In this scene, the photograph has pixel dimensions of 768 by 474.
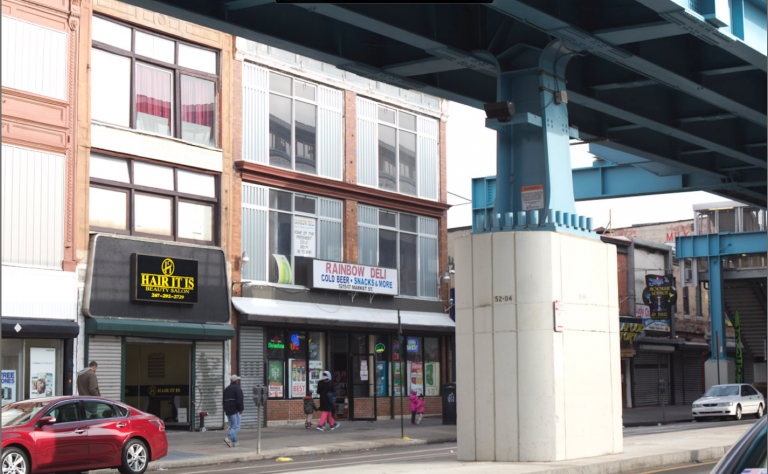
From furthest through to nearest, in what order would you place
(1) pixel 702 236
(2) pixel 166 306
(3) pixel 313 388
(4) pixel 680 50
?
(1) pixel 702 236
(3) pixel 313 388
(2) pixel 166 306
(4) pixel 680 50

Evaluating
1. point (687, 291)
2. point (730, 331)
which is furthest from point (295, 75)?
point (730, 331)

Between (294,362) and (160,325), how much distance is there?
5.97m

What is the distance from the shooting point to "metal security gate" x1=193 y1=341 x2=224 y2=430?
27219mm

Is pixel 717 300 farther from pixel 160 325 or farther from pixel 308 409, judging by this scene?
pixel 160 325

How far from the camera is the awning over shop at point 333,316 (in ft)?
94.3

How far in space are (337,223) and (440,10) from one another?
16650 millimetres

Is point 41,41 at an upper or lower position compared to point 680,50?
upper

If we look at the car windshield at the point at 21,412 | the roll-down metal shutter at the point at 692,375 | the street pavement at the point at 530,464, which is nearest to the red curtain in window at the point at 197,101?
the street pavement at the point at 530,464

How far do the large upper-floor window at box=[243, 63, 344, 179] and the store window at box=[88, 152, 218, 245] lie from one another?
7.55 feet

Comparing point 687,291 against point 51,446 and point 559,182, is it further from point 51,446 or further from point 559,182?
point 51,446

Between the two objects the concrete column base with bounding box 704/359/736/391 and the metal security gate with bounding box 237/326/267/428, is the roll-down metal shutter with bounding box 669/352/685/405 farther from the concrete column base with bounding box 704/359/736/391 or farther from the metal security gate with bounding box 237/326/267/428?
the metal security gate with bounding box 237/326/267/428

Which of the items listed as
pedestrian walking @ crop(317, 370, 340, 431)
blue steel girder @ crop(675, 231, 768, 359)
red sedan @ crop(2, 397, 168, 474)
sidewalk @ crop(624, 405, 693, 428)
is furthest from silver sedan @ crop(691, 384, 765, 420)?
red sedan @ crop(2, 397, 168, 474)

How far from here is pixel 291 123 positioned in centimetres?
3116

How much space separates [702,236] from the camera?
44125 mm
